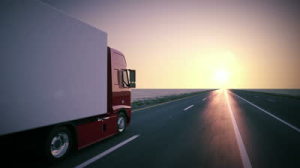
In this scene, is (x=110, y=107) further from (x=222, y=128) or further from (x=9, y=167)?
(x=222, y=128)

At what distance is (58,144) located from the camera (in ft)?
15.3

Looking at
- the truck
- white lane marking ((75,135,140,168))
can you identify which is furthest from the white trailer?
white lane marking ((75,135,140,168))

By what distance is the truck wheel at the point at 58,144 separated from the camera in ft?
14.1

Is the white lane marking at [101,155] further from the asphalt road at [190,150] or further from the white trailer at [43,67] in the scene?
the white trailer at [43,67]

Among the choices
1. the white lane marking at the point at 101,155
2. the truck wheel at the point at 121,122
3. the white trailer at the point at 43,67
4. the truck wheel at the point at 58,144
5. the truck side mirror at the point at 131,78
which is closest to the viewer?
the white trailer at the point at 43,67

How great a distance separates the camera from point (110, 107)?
674 centimetres

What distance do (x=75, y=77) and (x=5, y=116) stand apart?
6.24ft

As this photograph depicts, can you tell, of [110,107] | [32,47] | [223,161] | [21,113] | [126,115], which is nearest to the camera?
[21,113]

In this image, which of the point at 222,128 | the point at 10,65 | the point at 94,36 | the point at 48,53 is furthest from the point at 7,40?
the point at 222,128

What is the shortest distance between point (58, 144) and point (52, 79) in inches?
63.3

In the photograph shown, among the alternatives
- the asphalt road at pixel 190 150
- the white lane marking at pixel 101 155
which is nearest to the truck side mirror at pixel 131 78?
the asphalt road at pixel 190 150

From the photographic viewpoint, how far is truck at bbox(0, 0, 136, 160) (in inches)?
130

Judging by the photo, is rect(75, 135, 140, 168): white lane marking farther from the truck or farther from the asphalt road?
the truck

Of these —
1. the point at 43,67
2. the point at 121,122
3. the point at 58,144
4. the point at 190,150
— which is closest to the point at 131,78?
the point at 121,122
